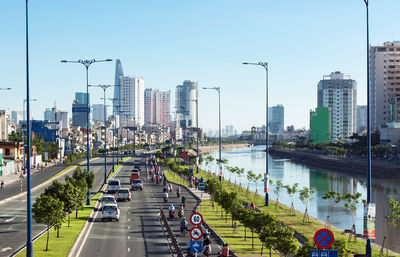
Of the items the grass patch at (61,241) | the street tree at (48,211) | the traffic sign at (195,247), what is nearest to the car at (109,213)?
the grass patch at (61,241)

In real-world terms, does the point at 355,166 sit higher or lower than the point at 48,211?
lower

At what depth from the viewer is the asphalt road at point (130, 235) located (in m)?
30.7

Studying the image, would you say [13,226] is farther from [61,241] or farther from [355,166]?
[355,166]

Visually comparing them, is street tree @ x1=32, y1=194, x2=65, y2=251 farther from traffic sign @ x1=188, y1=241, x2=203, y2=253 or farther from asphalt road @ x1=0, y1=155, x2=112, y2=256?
traffic sign @ x1=188, y1=241, x2=203, y2=253

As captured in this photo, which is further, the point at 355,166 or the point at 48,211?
the point at 355,166

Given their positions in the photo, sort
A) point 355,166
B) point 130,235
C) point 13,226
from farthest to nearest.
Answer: point 355,166 < point 13,226 < point 130,235

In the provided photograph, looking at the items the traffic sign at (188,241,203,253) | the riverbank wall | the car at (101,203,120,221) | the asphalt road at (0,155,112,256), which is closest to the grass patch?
the asphalt road at (0,155,112,256)

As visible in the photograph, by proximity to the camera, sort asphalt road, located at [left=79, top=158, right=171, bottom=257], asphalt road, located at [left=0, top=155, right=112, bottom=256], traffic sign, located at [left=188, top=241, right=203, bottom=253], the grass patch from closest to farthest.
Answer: traffic sign, located at [left=188, top=241, right=203, bottom=253], the grass patch, asphalt road, located at [left=79, top=158, right=171, bottom=257], asphalt road, located at [left=0, top=155, right=112, bottom=256]

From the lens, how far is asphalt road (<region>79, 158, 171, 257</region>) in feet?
101

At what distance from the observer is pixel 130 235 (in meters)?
36.6

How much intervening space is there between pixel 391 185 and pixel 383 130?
7735cm

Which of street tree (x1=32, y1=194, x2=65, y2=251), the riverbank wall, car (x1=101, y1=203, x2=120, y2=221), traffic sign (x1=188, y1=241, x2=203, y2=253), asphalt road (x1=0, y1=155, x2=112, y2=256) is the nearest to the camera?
traffic sign (x1=188, y1=241, x2=203, y2=253)

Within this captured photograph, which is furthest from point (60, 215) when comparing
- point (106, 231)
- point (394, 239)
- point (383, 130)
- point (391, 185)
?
point (383, 130)

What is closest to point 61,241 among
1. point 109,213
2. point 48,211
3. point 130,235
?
point 48,211
